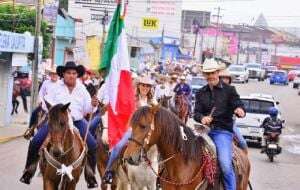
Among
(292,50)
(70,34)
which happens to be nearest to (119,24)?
(70,34)

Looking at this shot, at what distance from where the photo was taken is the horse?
785cm

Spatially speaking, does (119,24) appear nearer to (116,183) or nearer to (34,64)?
(116,183)

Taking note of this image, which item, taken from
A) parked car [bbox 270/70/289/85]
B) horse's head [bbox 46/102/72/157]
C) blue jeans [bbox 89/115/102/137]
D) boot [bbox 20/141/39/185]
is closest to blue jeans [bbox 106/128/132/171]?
boot [bbox 20/141/39/185]

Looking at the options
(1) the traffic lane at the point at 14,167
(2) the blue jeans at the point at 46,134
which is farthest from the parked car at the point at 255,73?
(2) the blue jeans at the point at 46,134

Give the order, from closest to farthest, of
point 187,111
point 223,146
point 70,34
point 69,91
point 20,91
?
1. point 223,146
2. point 69,91
3. point 187,111
4. point 20,91
5. point 70,34

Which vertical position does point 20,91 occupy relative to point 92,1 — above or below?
below

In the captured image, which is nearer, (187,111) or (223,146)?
(223,146)

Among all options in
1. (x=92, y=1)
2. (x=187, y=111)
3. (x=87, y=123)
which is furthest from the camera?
(x=92, y=1)

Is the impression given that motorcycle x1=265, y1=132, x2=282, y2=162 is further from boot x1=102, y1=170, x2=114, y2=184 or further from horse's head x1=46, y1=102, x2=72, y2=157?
horse's head x1=46, y1=102, x2=72, y2=157

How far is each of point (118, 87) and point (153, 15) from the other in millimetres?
77342

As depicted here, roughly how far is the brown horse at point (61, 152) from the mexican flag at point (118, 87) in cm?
102

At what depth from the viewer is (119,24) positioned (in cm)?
1162

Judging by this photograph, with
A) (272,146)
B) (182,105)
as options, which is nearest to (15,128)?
(182,105)

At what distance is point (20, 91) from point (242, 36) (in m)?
123
